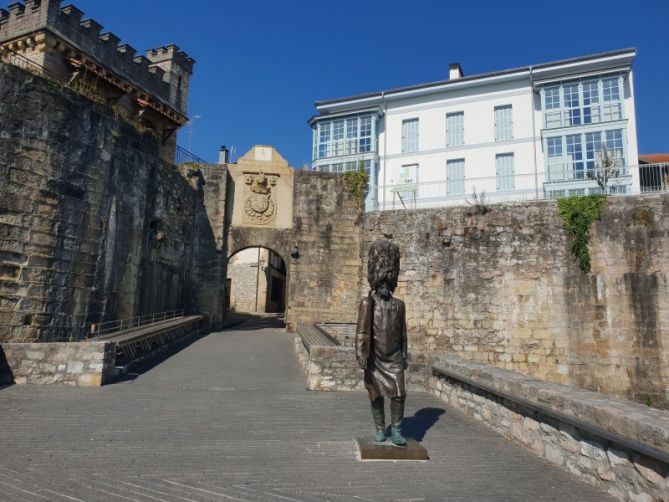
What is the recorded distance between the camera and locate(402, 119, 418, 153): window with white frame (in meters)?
25.5

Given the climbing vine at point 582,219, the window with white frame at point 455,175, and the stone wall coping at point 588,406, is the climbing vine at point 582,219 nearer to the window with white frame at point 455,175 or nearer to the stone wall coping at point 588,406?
the stone wall coping at point 588,406

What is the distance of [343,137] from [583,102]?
11981mm

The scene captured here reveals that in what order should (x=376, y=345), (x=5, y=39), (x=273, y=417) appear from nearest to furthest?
(x=376, y=345) → (x=273, y=417) → (x=5, y=39)

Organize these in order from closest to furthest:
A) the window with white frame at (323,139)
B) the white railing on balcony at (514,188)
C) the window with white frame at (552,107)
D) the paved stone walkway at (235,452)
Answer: the paved stone walkway at (235,452) < the white railing on balcony at (514,188) < the window with white frame at (552,107) < the window with white frame at (323,139)

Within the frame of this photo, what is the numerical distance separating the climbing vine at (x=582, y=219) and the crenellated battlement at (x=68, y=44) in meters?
17.7

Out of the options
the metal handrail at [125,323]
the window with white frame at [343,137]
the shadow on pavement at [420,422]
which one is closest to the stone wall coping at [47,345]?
the metal handrail at [125,323]

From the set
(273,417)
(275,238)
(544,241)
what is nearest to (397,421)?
(273,417)

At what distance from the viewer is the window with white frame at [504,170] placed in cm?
2309

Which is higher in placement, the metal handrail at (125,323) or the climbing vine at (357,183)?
the climbing vine at (357,183)

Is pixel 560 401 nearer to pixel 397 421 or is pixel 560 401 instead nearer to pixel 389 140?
pixel 397 421

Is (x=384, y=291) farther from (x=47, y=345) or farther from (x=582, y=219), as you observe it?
(x=582, y=219)

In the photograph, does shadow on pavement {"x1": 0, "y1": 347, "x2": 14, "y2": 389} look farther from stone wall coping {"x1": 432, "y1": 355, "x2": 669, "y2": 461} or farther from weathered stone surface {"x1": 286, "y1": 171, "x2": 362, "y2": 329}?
weathered stone surface {"x1": 286, "y1": 171, "x2": 362, "y2": 329}

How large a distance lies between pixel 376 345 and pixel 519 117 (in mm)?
22170

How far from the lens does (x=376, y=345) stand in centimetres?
448
